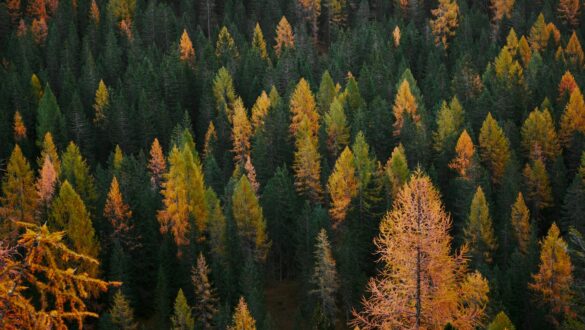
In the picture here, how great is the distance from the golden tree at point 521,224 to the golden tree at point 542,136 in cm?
1612

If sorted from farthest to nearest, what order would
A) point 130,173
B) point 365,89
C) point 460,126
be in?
point 365,89 < point 460,126 < point 130,173

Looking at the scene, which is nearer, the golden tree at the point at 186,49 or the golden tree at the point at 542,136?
the golden tree at the point at 542,136

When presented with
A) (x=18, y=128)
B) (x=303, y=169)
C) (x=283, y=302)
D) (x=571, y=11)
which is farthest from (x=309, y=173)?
(x=571, y=11)

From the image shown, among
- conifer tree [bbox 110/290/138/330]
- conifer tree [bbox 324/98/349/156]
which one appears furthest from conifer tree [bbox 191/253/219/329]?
conifer tree [bbox 324/98/349/156]

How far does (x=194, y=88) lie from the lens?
343 feet

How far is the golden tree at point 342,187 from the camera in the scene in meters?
66.8

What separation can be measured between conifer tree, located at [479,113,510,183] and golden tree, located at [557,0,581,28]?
204ft

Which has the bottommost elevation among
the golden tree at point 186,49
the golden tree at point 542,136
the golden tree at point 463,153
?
the golden tree at point 463,153

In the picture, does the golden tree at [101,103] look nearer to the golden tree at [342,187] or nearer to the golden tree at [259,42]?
the golden tree at [259,42]

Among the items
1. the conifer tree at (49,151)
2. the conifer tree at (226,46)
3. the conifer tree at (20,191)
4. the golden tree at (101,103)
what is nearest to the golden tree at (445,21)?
the conifer tree at (226,46)

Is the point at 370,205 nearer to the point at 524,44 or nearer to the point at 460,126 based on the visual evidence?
the point at 460,126

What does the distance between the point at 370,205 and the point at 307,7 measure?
79293mm

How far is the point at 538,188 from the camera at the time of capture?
226 ft

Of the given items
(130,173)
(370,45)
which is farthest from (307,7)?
(130,173)
